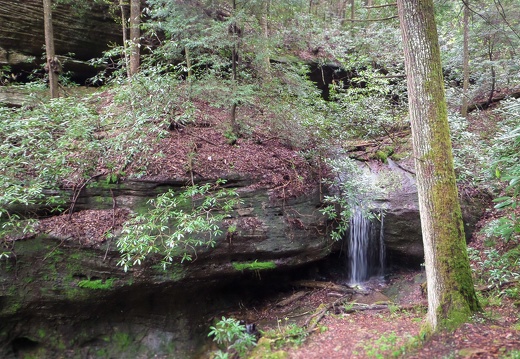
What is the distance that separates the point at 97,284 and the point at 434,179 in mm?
6418

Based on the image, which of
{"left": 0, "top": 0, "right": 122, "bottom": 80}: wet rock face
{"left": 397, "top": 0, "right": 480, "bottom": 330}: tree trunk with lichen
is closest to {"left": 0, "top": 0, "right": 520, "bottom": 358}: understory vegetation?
{"left": 397, "top": 0, "right": 480, "bottom": 330}: tree trunk with lichen

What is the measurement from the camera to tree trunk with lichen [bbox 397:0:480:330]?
169 inches

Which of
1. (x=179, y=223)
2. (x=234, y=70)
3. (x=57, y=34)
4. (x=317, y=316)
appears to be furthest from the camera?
(x=57, y=34)

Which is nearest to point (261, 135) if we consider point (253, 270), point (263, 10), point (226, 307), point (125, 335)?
point (263, 10)

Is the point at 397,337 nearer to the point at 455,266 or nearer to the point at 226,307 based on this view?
the point at 455,266

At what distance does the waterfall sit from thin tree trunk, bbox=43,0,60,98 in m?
9.32

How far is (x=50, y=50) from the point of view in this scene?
8.47m

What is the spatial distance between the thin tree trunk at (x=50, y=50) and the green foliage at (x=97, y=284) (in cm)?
545

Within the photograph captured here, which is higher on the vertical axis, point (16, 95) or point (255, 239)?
point (16, 95)

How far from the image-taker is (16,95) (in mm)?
8742

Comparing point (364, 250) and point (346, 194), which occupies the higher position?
point (346, 194)

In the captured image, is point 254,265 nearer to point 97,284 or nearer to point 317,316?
point 317,316

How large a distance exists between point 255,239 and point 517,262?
528cm

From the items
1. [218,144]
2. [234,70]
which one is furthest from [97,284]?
[234,70]
